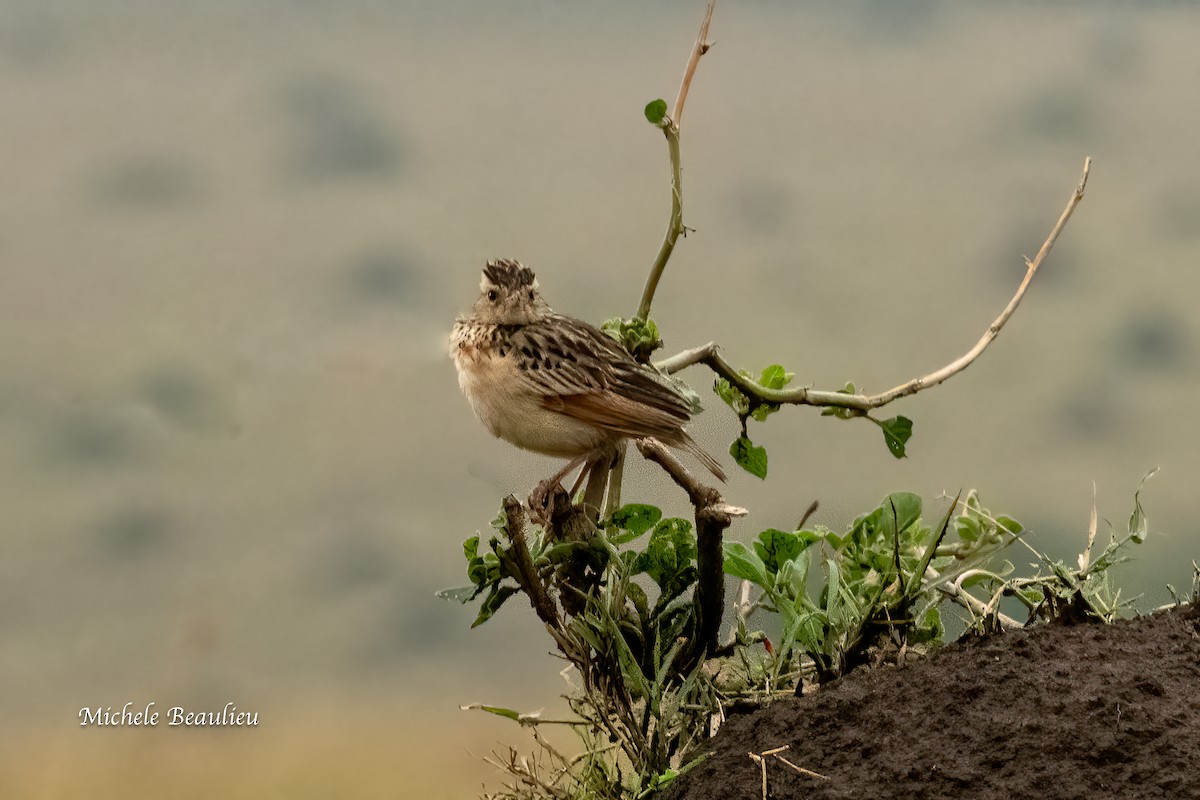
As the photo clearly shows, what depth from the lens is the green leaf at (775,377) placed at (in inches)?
163

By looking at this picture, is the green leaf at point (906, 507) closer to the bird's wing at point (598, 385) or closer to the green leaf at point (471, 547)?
the bird's wing at point (598, 385)

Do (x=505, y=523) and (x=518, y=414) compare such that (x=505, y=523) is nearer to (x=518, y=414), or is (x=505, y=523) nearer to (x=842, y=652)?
(x=518, y=414)

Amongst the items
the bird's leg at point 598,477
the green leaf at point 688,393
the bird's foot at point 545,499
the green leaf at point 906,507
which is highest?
the green leaf at point 688,393

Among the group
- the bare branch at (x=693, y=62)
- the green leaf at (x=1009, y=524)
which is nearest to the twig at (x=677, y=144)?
the bare branch at (x=693, y=62)

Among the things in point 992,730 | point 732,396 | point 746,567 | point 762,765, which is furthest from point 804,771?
point 732,396

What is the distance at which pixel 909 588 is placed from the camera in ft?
11.2

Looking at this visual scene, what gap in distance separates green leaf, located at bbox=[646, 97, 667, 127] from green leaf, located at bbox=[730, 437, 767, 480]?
1.04 metres

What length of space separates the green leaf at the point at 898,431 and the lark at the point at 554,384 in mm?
761

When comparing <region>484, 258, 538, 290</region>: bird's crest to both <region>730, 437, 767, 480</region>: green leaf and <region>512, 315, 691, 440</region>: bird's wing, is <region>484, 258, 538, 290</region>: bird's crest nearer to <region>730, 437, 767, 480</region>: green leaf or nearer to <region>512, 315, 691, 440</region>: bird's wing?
<region>512, 315, 691, 440</region>: bird's wing

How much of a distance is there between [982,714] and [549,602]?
3.82 ft

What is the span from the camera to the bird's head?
12.9 ft

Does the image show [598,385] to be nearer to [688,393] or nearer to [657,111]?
[688,393]

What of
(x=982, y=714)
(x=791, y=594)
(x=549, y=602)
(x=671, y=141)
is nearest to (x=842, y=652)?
(x=791, y=594)

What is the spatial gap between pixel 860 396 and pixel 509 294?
1.18m
